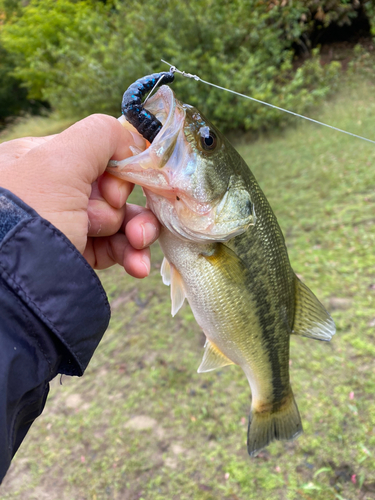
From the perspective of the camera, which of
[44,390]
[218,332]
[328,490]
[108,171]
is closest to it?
[44,390]

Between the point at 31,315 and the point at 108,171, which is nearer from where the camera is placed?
the point at 31,315

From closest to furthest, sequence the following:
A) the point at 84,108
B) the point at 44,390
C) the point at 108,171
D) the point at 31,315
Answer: the point at 31,315
the point at 44,390
the point at 108,171
the point at 84,108

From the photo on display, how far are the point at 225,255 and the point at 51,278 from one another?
2.42 feet

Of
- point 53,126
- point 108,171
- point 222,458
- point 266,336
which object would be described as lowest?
point 53,126

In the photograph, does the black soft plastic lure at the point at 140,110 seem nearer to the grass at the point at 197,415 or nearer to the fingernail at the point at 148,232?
the fingernail at the point at 148,232

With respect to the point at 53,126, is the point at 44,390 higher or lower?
higher

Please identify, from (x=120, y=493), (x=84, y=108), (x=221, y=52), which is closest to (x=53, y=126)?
(x=84, y=108)

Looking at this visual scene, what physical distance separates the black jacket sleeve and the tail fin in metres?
1.15

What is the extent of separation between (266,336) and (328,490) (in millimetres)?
1325

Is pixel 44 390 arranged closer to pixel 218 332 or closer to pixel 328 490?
pixel 218 332

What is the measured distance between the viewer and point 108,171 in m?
1.34

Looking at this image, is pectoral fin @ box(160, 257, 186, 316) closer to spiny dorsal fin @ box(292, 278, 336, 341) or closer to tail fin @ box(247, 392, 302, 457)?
spiny dorsal fin @ box(292, 278, 336, 341)

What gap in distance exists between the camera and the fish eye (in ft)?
4.39

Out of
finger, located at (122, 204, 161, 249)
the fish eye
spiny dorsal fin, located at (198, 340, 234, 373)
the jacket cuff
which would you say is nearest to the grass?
spiny dorsal fin, located at (198, 340, 234, 373)
